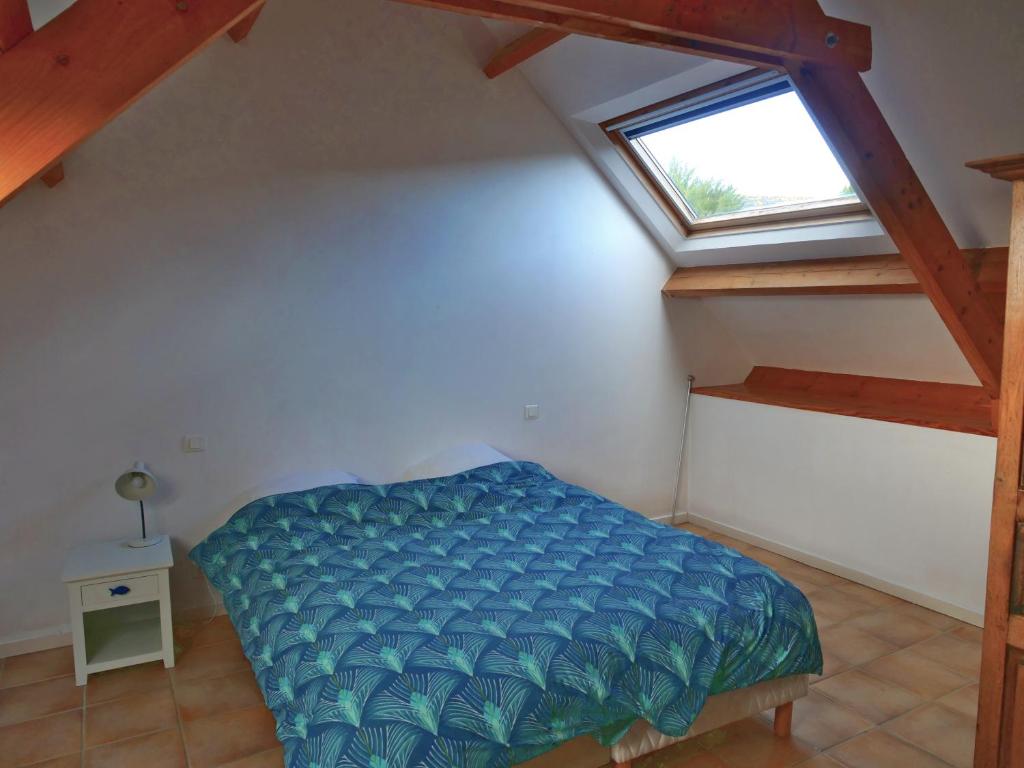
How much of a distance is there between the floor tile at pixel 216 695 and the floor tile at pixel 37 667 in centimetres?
52

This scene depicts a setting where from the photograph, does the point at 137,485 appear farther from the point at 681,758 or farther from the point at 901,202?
the point at 901,202

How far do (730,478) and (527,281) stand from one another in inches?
70.3

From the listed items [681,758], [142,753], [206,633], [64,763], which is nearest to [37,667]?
[206,633]

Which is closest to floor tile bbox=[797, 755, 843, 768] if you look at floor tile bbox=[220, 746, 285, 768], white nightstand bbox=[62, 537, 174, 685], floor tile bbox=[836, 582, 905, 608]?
floor tile bbox=[836, 582, 905, 608]

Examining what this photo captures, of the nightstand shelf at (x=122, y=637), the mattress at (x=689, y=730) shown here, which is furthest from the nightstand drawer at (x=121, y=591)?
the mattress at (x=689, y=730)

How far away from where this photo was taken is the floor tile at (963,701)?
2766mm

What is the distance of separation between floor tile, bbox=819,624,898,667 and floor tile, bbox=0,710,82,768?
2914mm

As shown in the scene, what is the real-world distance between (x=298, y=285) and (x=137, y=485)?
111cm

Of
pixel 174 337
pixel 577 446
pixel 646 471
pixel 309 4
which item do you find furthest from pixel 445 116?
pixel 646 471

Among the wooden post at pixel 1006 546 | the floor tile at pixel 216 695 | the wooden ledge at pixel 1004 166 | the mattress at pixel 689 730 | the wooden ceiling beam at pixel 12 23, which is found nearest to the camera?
the wooden ceiling beam at pixel 12 23

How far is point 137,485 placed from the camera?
305cm

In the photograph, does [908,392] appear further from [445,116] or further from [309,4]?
[309,4]

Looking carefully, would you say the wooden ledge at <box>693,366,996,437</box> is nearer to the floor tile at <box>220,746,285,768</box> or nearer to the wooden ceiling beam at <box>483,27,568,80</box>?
the wooden ceiling beam at <box>483,27,568,80</box>

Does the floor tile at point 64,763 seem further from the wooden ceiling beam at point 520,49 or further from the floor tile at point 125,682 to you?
the wooden ceiling beam at point 520,49
